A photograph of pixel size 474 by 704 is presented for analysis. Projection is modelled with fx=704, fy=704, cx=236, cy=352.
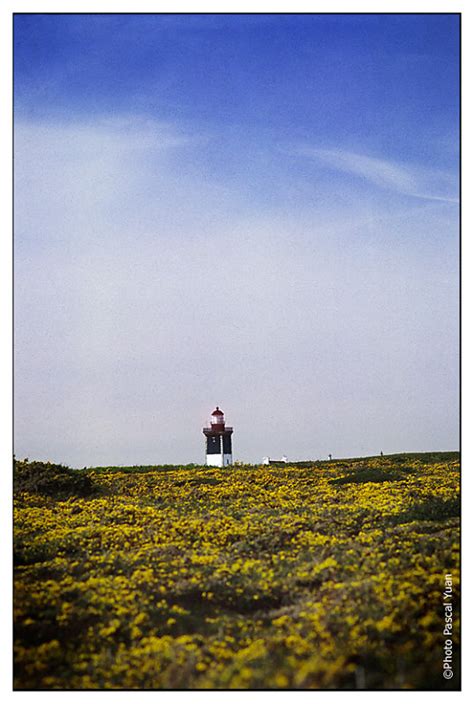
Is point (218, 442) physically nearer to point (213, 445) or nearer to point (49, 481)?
point (213, 445)

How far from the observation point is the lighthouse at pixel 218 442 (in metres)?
11.8

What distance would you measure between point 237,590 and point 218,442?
6.31 m

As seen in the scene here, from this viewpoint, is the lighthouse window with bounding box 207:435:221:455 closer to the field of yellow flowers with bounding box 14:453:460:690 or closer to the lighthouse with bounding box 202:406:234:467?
the lighthouse with bounding box 202:406:234:467

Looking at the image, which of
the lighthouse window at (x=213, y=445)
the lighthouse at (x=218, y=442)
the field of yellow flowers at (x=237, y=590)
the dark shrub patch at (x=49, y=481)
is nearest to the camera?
the field of yellow flowers at (x=237, y=590)

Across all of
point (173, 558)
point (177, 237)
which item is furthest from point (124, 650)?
point (177, 237)

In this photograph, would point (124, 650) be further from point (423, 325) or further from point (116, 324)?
point (423, 325)

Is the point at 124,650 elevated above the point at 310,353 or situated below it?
below

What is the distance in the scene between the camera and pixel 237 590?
6.54 m

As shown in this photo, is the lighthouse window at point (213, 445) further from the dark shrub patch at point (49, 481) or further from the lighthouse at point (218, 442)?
the dark shrub patch at point (49, 481)

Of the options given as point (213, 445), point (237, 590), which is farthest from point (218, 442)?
point (237, 590)

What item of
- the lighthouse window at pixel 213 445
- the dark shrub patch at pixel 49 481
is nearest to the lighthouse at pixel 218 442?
the lighthouse window at pixel 213 445

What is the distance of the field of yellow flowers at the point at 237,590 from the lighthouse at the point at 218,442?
2.25 meters

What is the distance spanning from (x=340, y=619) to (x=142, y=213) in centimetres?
631

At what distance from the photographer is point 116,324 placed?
10.0m
